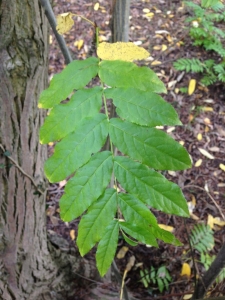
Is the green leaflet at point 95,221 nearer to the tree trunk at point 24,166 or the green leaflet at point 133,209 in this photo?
A: the green leaflet at point 133,209

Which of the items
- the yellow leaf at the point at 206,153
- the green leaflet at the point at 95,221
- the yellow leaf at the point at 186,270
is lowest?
the yellow leaf at the point at 186,270

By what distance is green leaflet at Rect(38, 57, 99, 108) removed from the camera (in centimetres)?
87

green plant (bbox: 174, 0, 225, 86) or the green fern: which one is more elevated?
green plant (bbox: 174, 0, 225, 86)

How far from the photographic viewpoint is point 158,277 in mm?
2285

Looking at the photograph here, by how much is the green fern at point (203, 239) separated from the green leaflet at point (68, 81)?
5.99 ft

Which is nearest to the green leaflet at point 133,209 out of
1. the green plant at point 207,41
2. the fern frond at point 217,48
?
the green plant at point 207,41

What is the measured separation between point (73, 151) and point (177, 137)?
2.42m

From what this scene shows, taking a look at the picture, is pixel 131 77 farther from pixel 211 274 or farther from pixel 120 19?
pixel 211 274

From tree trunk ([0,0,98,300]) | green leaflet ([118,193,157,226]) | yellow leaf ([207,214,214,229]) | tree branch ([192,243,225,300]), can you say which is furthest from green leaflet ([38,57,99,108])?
yellow leaf ([207,214,214,229])

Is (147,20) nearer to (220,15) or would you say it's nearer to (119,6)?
(220,15)

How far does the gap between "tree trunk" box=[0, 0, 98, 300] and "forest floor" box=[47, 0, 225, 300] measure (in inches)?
14.9

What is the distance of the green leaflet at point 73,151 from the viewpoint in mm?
816

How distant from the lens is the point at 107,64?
0.91 m

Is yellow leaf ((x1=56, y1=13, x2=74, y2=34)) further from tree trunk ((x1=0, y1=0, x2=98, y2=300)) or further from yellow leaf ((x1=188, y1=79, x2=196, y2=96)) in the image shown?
yellow leaf ((x1=188, y1=79, x2=196, y2=96))
